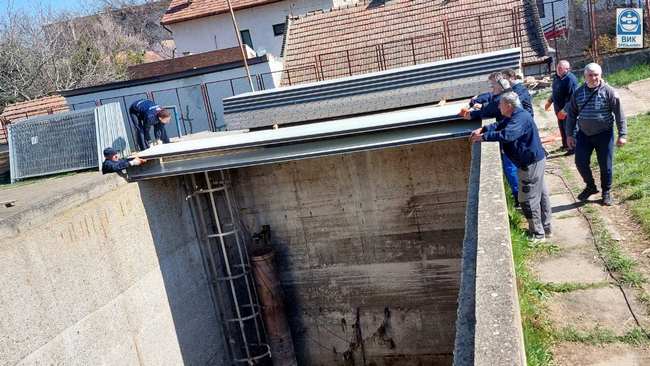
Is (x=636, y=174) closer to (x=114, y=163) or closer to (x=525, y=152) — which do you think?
(x=525, y=152)

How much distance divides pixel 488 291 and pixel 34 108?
19.9 m

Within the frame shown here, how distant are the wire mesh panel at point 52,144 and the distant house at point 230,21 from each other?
16927mm

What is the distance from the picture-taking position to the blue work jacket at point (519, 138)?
16.9 ft

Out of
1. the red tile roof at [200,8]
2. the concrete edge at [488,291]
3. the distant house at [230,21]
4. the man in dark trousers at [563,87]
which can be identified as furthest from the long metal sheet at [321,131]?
the red tile roof at [200,8]

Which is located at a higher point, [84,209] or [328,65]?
[328,65]

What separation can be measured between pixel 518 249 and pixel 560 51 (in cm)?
1674

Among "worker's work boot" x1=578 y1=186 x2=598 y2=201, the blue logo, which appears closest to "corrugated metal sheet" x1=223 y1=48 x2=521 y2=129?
"worker's work boot" x1=578 y1=186 x2=598 y2=201

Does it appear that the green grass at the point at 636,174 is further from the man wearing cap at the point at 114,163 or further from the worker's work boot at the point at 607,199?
the man wearing cap at the point at 114,163

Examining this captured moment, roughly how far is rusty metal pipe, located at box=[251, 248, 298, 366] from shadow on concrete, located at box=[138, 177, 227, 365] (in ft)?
2.96

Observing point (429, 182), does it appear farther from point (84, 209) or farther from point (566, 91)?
point (84, 209)

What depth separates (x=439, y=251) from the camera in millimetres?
→ 8969

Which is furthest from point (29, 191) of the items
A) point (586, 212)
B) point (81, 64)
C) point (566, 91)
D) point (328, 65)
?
point (81, 64)

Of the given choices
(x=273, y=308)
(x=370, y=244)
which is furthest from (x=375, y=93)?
(x=273, y=308)

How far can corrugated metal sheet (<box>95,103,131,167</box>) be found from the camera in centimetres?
885
